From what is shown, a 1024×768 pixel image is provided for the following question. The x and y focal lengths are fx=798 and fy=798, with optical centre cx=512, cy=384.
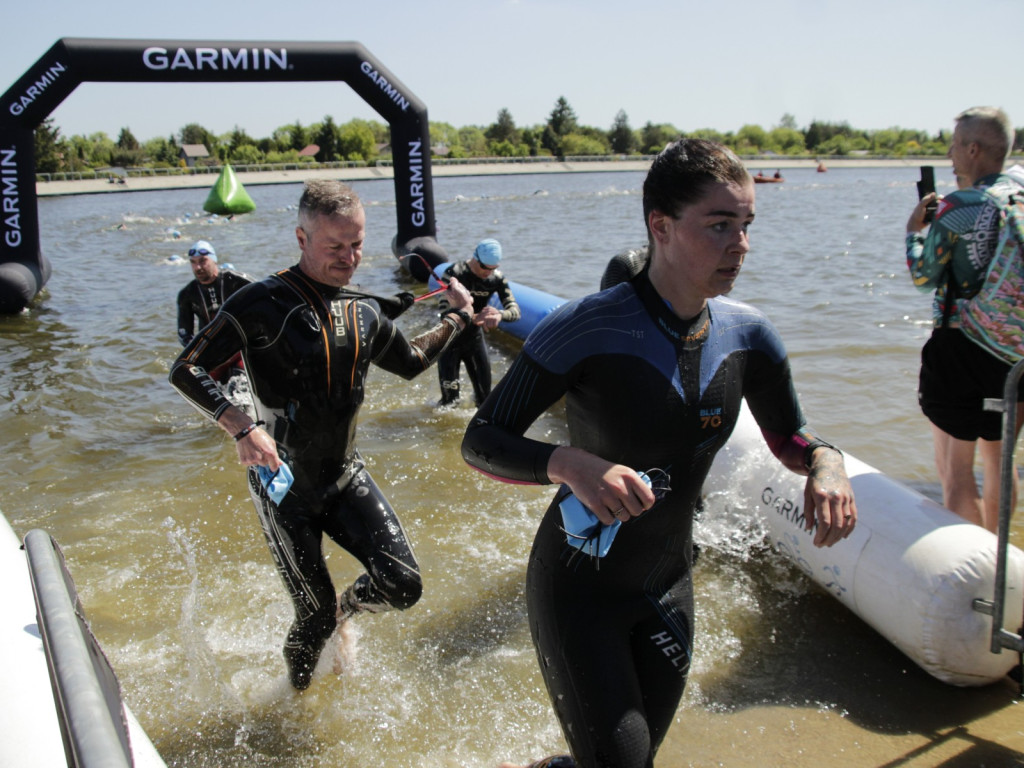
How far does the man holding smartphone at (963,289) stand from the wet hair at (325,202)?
250cm

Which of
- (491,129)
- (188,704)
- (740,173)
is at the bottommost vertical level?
(188,704)

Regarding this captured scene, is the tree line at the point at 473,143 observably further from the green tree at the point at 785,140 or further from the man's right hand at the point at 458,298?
the man's right hand at the point at 458,298

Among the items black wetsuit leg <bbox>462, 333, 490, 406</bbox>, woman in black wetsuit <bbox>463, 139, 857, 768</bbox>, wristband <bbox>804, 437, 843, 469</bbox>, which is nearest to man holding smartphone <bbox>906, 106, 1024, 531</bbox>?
wristband <bbox>804, 437, 843, 469</bbox>

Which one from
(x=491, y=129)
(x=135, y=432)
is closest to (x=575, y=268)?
(x=135, y=432)

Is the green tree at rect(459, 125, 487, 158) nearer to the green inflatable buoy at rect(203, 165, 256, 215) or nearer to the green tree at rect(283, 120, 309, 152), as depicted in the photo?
the green tree at rect(283, 120, 309, 152)

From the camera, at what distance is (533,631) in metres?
2.19

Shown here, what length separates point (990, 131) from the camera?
3.43 m

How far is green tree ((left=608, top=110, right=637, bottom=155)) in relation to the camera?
96000 millimetres

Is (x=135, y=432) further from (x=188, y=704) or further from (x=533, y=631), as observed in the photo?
(x=533, y=631)

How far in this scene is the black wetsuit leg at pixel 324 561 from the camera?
3123 millimetres

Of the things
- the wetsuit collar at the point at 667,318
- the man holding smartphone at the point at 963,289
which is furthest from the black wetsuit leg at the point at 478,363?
the wetsuit collar at the point at 667,318

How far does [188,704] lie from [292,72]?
1078 cm

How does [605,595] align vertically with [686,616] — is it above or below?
A: above

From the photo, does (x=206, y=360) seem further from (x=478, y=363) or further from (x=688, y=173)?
(x=478, y=363)
